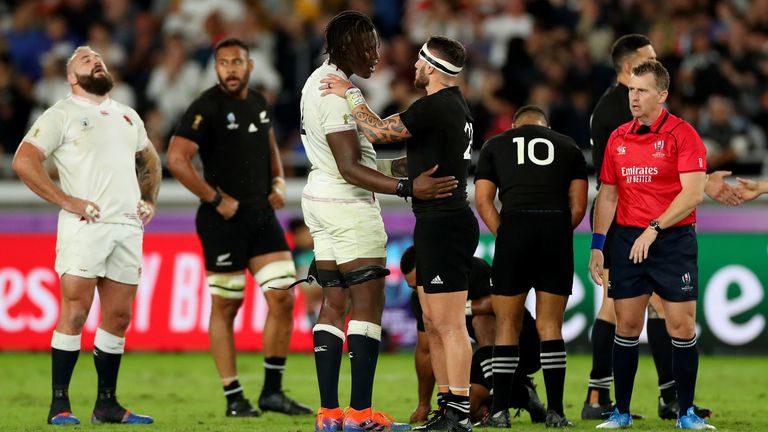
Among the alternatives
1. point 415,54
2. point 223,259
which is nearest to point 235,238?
point 223,259

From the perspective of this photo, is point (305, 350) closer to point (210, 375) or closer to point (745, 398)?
point (210, 375)

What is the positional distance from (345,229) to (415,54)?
10.6 m

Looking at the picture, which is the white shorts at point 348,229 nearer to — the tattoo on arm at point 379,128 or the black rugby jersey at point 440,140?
the black rugby jersey at point 440,140

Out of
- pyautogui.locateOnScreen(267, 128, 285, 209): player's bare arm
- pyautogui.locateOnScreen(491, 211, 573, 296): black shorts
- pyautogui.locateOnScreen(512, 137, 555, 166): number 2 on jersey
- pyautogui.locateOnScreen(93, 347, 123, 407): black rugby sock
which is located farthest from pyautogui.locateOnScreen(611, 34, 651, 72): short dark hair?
pyautogui.locateOnScreen(93, 347, 123, 407): black rugby sock

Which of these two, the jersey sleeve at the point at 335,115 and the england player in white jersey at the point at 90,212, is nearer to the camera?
the jersey sleeve at the point at 335,115

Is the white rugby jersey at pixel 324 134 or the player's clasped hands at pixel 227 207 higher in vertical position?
the white rugby jersey at pixel 324 134

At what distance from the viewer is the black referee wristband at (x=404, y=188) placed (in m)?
8.08

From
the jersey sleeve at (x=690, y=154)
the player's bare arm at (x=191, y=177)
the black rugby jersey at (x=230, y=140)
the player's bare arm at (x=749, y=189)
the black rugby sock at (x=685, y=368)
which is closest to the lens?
the jersey sleeve at (x=690, y=154)

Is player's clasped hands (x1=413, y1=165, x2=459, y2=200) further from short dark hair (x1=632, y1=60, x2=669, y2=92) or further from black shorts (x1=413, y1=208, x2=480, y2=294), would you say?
short dark hair (x1=632, y1=60, x2=669, y2=92)

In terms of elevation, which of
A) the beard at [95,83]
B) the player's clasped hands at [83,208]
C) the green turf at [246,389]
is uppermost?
the beard at [95,83]

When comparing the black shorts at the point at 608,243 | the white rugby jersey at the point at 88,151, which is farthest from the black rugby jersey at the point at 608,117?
the white rugby jersey at the point at 88,151

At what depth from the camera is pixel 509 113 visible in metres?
17.4

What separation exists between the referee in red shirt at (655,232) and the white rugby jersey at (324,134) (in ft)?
5.71

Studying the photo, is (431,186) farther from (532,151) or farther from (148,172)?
(148,172)
